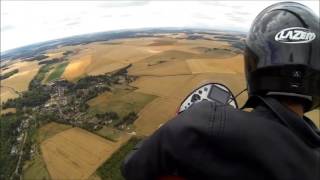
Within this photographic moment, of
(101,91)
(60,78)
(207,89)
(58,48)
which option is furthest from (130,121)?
(207,89)

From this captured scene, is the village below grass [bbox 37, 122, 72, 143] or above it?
above

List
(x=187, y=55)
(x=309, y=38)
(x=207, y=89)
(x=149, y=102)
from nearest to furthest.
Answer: (x=309, y=38), (x=207, y=89), (x=149, y=102), (x=187, y=55)

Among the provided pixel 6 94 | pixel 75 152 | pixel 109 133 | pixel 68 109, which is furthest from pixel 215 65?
pixel 6 94

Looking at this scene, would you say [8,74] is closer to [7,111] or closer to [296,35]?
[7,111]

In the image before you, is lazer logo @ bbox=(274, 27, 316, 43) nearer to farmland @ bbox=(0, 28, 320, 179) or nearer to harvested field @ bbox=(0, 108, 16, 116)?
farmland @ bbox=(0, 28, 320, 179)

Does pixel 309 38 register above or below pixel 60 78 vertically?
above

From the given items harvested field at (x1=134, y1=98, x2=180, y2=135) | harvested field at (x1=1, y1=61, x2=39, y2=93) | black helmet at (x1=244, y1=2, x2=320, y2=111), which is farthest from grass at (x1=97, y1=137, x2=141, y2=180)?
black helmet at (x1=244, y1=2, x2=320, y2=111)

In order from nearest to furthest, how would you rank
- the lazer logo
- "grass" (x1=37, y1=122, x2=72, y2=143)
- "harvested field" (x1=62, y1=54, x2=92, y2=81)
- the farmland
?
the lazer logo, the farmland, "grass" (x1=37, y1=122, x2=72, y2=143), "harvested field" (x1=62, y1=54, x2=92, y2=81)

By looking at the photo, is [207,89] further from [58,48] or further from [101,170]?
[58,48]
